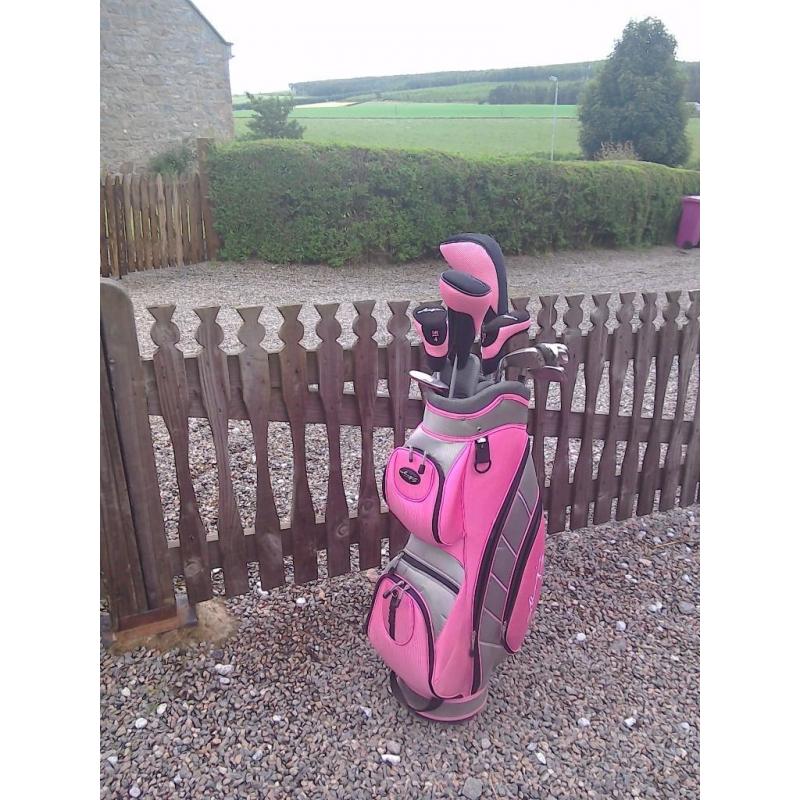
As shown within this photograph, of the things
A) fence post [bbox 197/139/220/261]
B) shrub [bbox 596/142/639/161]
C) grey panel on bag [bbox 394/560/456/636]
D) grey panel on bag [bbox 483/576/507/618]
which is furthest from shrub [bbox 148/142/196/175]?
grey panel on bag [bbox 483/576/507/618]

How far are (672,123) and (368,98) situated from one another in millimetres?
12974

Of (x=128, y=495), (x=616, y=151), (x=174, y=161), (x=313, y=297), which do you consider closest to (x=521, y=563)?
(x=128, y=495)

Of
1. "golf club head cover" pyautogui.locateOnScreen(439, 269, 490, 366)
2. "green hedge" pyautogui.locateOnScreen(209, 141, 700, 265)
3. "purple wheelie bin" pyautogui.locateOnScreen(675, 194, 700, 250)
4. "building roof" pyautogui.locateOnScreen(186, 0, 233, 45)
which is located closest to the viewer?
"golf club head cover" pyautogui.locateOnScreen(439, 269, 490, 366)

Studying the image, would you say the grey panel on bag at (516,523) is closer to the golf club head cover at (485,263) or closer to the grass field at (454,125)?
the golf club head cover at (485,263)

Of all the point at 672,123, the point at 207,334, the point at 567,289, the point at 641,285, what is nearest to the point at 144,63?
the point at 567,289

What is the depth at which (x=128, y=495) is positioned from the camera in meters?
2.29

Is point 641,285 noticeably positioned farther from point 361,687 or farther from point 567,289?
point 361,687

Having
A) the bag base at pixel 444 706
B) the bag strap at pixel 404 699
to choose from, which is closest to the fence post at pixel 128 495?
the bag strap at pixel 404 699

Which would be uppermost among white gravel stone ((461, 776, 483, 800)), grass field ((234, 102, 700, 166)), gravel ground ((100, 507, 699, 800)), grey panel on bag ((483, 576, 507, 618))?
grass field ((234, 102, 700, 166))

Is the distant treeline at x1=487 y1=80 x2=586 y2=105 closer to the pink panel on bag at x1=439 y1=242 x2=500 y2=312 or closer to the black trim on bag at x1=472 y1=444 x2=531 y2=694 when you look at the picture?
the pink panel on bag at x1=439 y1=242 x2=500 y2=312

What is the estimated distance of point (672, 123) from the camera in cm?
1788

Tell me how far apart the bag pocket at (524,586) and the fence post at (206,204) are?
10.3 meters

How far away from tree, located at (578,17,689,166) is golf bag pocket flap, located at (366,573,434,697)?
758 inches

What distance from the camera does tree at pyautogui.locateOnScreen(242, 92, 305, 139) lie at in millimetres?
17562
